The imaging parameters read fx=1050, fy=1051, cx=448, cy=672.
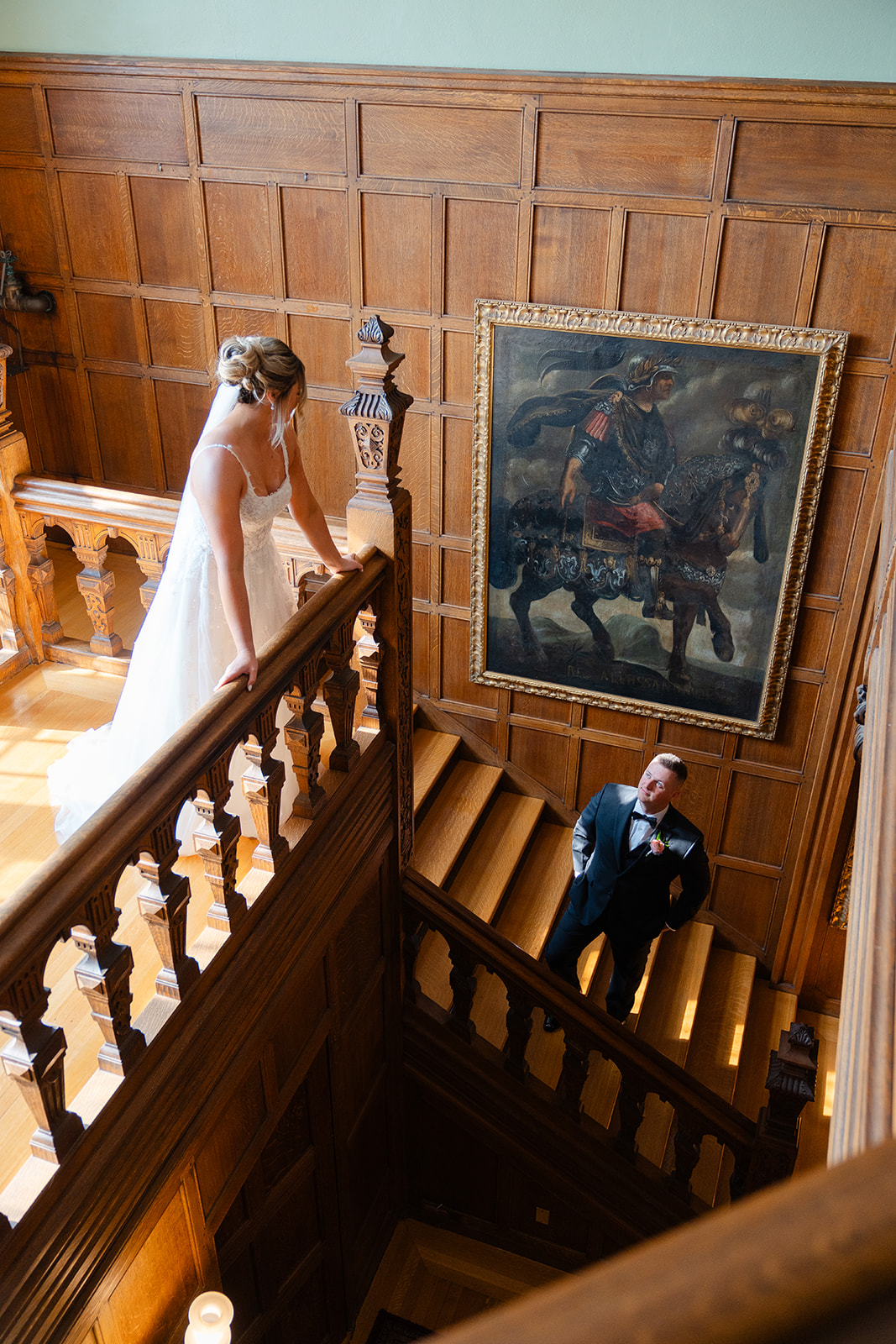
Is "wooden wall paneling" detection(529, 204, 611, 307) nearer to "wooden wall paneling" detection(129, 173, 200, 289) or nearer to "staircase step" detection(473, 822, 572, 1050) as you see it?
"wooden wall paneling" detection(129, 173, 200, 289)

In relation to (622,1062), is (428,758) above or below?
above

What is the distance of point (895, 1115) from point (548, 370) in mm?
4962

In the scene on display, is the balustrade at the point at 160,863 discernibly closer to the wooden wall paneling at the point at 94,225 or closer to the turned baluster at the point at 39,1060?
the turned baluster at the point at 39,1060

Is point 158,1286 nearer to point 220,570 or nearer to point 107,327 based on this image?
point 220,570

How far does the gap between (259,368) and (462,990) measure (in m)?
2.89

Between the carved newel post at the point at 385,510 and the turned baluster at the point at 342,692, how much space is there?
0.26m

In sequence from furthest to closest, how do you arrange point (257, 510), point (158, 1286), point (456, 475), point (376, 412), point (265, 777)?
1. point (456, 475)
2. point (257, 510)
3. point (376, 412)
4. point (158, 1286)
5. point (265, 777)

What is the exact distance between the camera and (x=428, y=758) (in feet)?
21.6

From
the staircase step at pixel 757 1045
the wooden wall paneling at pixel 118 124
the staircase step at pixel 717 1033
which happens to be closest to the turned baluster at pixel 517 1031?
the staircase step at pixel 717 1033

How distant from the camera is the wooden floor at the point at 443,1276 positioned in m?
5.27

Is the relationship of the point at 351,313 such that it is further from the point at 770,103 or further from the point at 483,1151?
the point at 483,1151

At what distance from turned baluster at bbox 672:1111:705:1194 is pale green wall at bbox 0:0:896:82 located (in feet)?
15.8

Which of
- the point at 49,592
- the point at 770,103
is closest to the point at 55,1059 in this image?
the point at 49,592

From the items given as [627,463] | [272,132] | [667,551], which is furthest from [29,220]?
[667,551]
